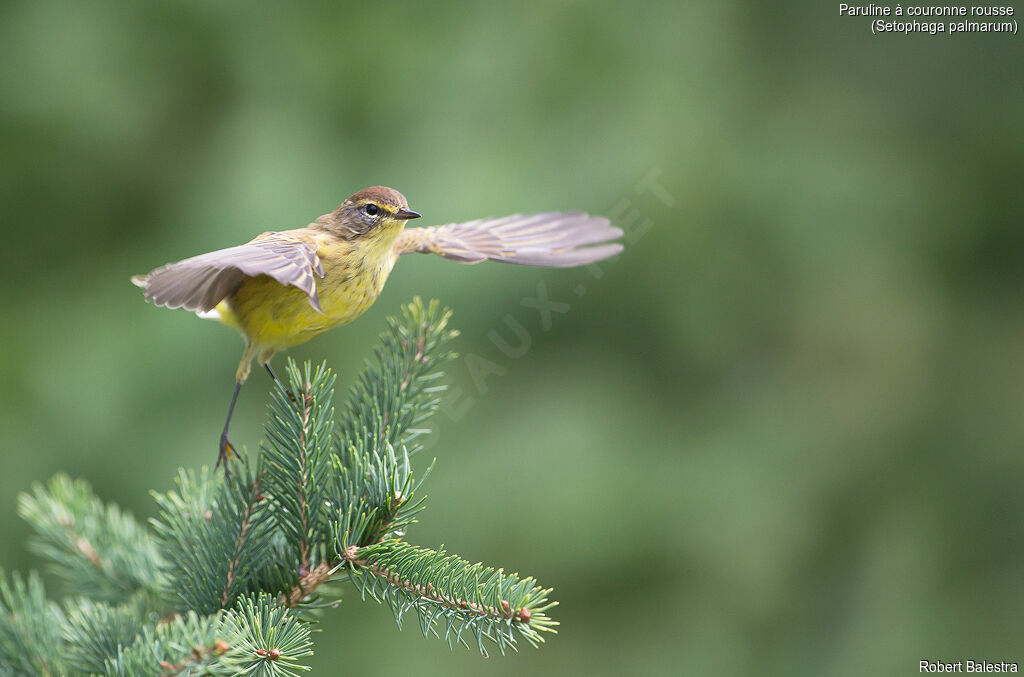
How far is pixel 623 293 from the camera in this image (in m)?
4.39

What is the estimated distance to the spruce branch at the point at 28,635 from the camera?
1.84m

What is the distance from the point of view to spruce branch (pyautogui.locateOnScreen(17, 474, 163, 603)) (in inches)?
83.0

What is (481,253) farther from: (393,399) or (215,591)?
(215,591)

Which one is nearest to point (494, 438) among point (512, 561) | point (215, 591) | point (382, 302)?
point (512, 561)

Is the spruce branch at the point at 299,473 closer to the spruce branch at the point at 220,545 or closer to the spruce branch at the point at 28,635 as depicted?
the spruce branch at the point at 220,545

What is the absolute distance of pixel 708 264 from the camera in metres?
4.39

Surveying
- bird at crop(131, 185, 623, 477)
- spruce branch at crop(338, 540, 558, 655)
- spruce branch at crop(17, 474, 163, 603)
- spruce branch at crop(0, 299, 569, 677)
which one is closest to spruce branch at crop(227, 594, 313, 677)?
spruce branch at crop(0, 299, 569, 677)

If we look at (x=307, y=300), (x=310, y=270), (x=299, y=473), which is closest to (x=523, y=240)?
(x=307, y=300)

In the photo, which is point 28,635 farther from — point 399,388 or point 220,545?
point 399,388

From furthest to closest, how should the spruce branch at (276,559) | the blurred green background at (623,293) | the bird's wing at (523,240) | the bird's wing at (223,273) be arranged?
the blurred green background at (623,293) < the bird's wing at (523,240) < the bird's wing at (223,273) < the spruce branch at (276,559)

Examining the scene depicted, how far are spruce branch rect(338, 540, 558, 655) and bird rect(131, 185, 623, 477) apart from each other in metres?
0.43

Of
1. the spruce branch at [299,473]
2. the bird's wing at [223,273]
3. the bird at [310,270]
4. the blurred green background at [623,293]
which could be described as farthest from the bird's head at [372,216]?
the blurred green background at [623,293]

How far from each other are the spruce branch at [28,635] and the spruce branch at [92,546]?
0.63 feet

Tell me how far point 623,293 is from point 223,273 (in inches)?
108
